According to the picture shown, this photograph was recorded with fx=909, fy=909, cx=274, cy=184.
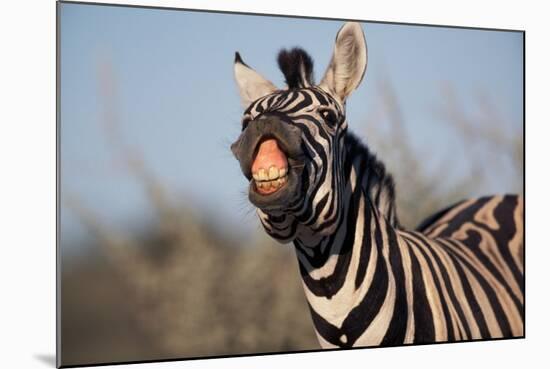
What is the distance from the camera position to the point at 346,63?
193 inches

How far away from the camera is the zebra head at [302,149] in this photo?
14.4ft

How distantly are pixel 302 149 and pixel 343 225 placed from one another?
20.0 inches

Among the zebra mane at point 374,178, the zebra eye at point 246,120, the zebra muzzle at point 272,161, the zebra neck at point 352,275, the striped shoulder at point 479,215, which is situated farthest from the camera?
the striped shoulder at point 479,215

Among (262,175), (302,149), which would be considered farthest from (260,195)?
(302,149)

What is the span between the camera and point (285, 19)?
5.30 meters

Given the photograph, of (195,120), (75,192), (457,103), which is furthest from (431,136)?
(75,192)

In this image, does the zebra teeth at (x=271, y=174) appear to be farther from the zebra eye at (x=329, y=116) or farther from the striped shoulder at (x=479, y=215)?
the striped shoulder at (x=479, y=215)

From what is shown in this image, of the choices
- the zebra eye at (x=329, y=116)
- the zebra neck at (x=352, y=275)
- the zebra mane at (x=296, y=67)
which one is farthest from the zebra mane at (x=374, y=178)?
the zebra mane at (x=296, y=67)

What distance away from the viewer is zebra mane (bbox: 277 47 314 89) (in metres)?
5.01

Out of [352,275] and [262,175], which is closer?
[262,175]

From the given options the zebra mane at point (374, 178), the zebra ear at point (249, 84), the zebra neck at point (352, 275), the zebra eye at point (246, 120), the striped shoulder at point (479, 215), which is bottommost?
the zebra neck at point (352, 275)

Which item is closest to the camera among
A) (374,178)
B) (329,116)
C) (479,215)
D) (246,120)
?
(329,116)

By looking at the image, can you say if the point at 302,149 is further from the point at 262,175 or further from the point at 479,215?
the point at 479,215
